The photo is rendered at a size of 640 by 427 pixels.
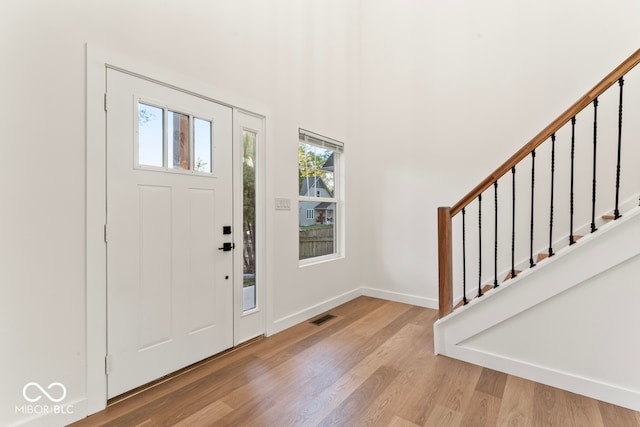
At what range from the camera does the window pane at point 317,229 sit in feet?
11.4

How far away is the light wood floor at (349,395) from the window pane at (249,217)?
0.50 m

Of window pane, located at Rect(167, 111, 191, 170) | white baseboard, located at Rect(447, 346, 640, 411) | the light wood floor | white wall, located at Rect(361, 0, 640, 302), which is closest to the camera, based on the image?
the light wood floor

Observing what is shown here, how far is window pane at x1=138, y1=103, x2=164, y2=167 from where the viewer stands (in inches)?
78.2

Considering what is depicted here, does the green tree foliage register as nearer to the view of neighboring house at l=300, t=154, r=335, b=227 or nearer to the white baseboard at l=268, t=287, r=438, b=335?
the white baseboard at l=268, t=287, r=438, b=335

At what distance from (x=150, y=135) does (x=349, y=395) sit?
230 cm

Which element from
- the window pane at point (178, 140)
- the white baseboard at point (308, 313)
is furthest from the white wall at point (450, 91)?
the window pane at point (178, 140)

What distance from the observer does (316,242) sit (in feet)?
12.1

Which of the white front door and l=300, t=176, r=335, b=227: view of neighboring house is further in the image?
l=300, t=176, r=335, b=227: view of neighboring house

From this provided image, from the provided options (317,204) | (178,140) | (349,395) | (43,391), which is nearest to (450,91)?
(317,204)

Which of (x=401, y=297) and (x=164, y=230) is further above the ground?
(x=164, y=230)

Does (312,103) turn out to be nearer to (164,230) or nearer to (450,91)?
(450,91)

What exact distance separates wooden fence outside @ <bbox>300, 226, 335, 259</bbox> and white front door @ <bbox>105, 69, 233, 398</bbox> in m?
1.12

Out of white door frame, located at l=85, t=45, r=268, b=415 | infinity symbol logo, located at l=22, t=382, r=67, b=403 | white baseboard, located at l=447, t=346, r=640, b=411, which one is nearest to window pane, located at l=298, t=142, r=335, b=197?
white door frame, located at l=85, t=45, r=268, b=415

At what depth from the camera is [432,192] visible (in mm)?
3652
